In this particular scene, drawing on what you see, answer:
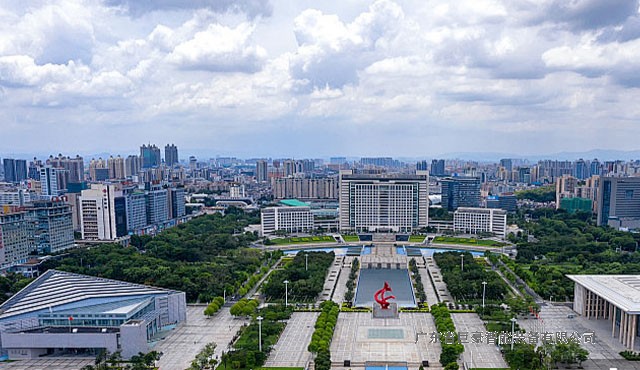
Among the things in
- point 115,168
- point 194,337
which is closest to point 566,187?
point 194,337

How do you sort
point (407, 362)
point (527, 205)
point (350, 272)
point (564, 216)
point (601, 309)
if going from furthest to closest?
1. point (527, 205)
2. point (564, 216)
3. point (350, 272)
4. point (601, 309)
5. point (407, 362)

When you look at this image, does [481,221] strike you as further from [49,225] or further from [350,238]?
[49,225]

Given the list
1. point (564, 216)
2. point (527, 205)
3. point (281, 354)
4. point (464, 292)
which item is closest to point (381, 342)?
point (281, 354)

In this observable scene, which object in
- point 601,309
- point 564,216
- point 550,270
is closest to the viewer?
point 601,309

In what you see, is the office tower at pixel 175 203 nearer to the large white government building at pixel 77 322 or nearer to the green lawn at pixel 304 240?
the green lawn at pixel 304 240

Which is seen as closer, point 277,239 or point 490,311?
point 490,311

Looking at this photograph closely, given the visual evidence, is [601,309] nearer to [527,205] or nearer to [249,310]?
[249,310]
